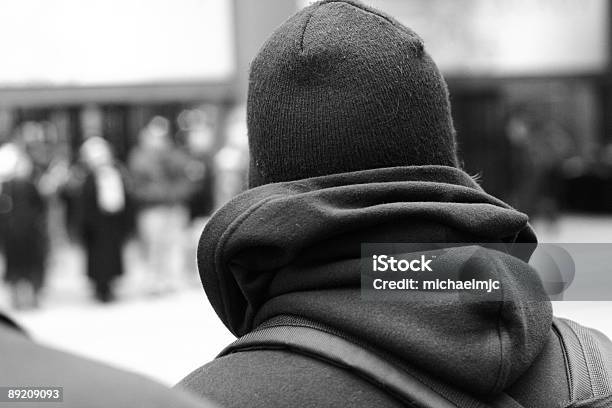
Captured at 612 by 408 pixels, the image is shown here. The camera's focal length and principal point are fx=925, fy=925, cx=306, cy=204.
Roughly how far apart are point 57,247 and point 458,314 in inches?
568

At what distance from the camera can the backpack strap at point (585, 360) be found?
1195mm

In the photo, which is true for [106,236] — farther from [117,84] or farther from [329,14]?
[329,14]

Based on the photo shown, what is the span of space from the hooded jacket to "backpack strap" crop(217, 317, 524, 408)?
1 centimetres

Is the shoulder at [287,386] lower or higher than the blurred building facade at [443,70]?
higher

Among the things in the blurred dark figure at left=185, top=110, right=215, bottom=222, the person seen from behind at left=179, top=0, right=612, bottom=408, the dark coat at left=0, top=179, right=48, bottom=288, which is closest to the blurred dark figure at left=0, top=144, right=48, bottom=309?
the dark coat at left=0, top=179, right=48, bottom=288

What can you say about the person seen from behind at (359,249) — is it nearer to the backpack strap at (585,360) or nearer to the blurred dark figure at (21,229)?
the backpack strap at (585,360)

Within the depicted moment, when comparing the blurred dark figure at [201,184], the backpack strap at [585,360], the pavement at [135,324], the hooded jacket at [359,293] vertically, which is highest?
the hooded jacket at [359,293]

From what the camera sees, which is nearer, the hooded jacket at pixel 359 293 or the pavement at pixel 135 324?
the hooded jacket at pixel 359 293

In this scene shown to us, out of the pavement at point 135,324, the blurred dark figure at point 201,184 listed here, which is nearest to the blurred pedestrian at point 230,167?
the blurred dark figure at point 201,184

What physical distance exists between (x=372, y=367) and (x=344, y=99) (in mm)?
376

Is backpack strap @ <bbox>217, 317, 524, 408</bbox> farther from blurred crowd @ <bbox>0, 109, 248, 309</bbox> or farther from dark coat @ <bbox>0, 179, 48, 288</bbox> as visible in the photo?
dark coat @ <bbox>0, 179, 48, 288</bbox>

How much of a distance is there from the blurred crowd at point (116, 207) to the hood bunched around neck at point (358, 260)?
9.20m

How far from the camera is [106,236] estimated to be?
1054 centimetres

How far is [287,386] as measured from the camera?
3.57ft
